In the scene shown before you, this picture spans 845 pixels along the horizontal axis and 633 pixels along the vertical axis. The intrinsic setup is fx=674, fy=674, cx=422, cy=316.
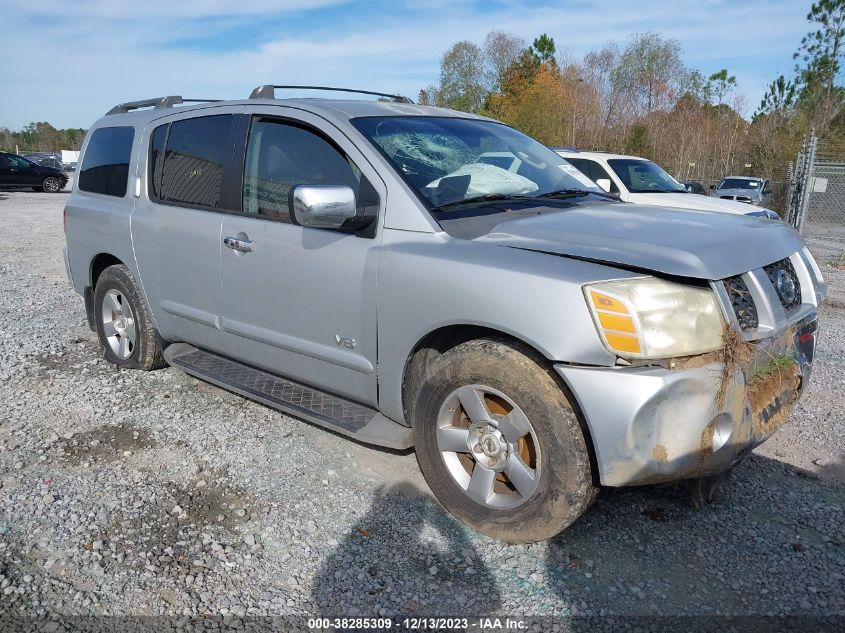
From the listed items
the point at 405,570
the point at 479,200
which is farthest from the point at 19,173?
the point at 405,570

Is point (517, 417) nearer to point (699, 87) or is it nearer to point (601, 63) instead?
point (699, 87)

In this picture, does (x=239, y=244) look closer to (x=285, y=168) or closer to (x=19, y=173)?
(x=285, y=168)

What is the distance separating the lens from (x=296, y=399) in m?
3.69

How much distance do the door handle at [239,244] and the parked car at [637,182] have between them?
629 centimetres

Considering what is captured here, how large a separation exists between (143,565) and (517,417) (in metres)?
1.65

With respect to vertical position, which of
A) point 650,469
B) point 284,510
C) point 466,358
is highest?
point 466,358

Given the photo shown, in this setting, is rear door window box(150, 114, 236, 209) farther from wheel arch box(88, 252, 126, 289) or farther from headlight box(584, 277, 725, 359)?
headlight box(584, 277, 725, 359)

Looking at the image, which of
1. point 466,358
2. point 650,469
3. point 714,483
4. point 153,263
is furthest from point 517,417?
point 153,263

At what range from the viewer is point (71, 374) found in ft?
16.7

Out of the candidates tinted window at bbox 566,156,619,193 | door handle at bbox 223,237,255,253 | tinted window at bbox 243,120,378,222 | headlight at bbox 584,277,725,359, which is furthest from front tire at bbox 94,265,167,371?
tinted window at bbox 566,156,619,193

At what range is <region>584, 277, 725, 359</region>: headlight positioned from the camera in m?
2.46

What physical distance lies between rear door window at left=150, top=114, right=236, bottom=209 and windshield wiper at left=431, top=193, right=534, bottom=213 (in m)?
1.52

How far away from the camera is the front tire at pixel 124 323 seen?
478 cm

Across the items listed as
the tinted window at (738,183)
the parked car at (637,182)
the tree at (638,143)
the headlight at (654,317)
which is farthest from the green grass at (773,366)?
the tree at (638,143)
